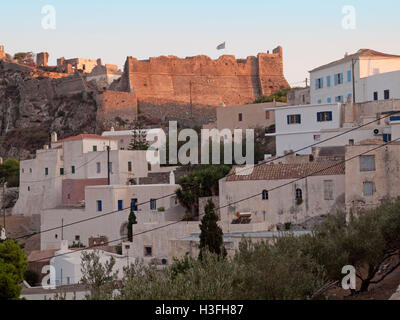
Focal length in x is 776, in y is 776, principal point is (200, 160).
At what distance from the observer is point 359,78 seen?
146ft

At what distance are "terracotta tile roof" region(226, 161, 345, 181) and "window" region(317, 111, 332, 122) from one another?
7.09 meters

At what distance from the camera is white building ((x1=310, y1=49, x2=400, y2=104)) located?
43.2 metres

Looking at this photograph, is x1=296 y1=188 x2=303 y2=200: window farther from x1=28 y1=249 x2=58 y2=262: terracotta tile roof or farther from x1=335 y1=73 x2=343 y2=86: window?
x1=335 y1=73 x2=343 y2=86: window

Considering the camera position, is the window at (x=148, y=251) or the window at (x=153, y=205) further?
the window at (x=153, y=205)

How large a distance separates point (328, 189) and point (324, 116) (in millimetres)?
9175

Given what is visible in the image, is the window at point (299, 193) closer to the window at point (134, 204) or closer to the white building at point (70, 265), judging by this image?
the white building at point (70, 265)

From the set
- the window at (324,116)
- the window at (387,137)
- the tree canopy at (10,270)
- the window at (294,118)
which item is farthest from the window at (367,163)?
the tree canopy at (10,270)

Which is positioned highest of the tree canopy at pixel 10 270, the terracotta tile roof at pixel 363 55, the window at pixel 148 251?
the terracotta tile roof at pixel 363 55

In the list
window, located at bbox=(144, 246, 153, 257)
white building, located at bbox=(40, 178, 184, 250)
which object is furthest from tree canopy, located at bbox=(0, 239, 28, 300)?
white building, located at bbox=(40, 178, 184, 250)

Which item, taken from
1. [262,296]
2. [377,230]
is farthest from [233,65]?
[262,296]

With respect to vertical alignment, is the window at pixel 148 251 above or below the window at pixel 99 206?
below

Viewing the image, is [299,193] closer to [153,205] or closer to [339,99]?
[153,205]

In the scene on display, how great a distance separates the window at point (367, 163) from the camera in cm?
3131

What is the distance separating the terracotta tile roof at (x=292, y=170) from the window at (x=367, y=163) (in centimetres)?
141
